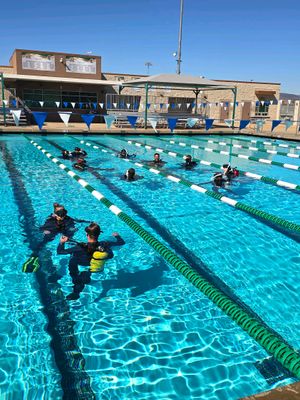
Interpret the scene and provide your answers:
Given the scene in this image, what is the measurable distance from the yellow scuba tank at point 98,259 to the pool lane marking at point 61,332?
1.77 feet

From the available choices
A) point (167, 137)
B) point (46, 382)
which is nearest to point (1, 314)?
point (46, 382)

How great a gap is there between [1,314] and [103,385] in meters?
1.59

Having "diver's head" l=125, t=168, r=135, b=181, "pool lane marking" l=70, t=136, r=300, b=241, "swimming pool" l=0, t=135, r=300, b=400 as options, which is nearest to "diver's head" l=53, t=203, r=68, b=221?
"swimming pool" l=0, t=135, r=300, b=400

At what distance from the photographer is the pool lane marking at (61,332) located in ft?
10.1

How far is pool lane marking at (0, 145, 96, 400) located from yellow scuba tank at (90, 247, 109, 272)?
0.54 meters

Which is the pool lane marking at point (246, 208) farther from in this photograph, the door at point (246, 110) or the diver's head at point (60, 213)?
the door at point (246, 110)

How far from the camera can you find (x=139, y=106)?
2920cm

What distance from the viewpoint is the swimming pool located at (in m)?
3.19

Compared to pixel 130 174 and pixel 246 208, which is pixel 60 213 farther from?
pixel 130 174

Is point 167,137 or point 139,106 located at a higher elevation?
point 139,106

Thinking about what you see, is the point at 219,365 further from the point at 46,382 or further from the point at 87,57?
the point at 87,57

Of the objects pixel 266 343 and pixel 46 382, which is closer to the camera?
pixel 266 343

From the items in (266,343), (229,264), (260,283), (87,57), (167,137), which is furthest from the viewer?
(87,57)

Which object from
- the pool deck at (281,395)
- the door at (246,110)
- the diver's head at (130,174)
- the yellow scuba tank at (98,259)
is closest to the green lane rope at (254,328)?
the pool deck at (281,395)
